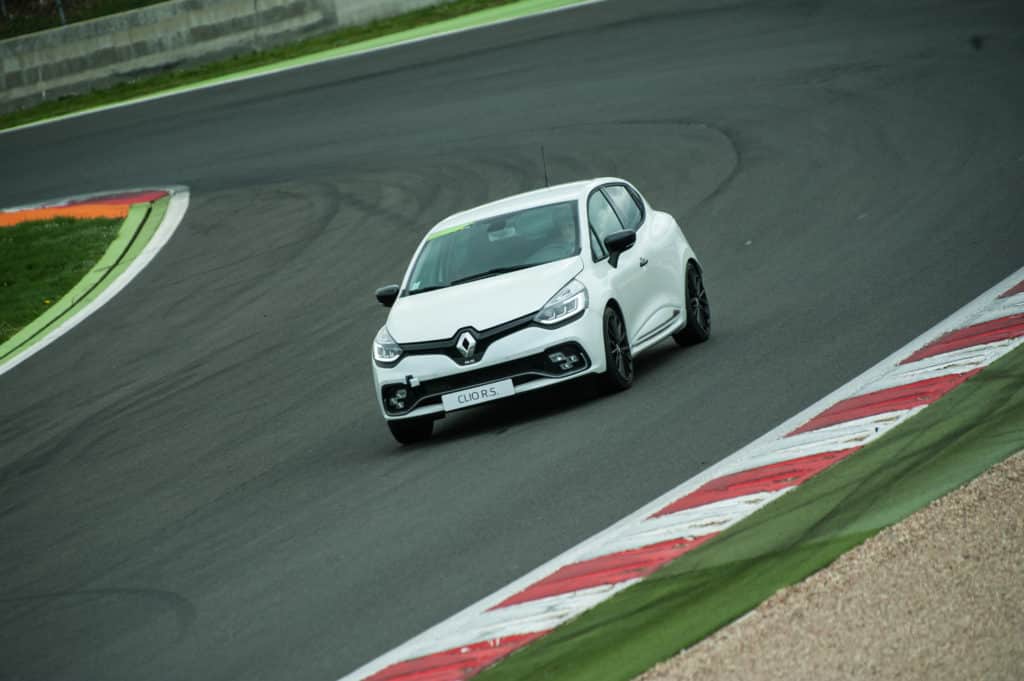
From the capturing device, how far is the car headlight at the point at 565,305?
1141 centimetres

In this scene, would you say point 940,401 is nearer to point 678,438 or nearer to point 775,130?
point 678,438

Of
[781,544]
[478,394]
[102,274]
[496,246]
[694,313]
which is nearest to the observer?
[781,544]

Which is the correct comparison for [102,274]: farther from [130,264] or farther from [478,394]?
[478,394]

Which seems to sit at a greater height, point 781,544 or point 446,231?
point 446,231

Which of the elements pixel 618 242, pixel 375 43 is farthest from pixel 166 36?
pixel 618 242

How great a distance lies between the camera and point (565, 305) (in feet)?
37.7

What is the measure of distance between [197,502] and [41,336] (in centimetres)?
846

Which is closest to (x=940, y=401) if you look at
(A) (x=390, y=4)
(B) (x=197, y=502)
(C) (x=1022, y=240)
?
(B) (x=197, y=502)

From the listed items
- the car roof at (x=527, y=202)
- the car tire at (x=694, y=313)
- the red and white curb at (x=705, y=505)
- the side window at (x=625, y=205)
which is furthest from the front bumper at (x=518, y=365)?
the car tire at (x=694, y=313)

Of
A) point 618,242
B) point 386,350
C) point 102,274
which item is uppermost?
point 618,242

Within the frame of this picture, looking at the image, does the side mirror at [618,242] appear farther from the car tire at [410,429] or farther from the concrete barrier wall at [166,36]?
the concrete barrier wall at [166,36]

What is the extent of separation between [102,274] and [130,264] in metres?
0.39

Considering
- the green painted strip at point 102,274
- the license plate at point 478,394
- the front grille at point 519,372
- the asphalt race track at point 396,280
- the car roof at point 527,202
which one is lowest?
the green painted strip at point 102,274

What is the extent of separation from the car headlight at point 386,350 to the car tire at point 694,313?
268 cm
